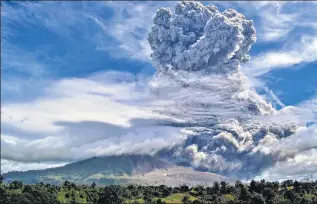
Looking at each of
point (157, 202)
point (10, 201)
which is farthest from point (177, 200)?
point (10, 201)

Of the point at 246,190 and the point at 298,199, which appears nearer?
the point at 298,199

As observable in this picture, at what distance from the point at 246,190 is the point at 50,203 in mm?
88717

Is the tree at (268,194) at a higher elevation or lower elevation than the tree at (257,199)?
higher

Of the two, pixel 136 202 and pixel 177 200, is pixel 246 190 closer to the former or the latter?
pixel 177 200

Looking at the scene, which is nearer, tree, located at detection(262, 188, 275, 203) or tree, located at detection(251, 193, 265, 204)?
tree, located at detection(251, 193, 265, 204)

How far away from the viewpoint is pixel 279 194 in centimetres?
19325

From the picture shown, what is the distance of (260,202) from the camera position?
17688 cm

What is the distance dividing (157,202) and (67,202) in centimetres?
4276

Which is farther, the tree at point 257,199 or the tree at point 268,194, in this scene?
the tree at point 268,194

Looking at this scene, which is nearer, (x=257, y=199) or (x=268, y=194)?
(x=257, y=199)

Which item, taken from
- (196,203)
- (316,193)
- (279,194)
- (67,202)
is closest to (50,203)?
(67,202)

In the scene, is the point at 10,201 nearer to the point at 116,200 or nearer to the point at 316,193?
the point at 116,200

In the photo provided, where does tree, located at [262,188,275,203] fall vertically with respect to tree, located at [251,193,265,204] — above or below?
above

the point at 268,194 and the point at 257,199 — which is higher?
the point at 268,194
